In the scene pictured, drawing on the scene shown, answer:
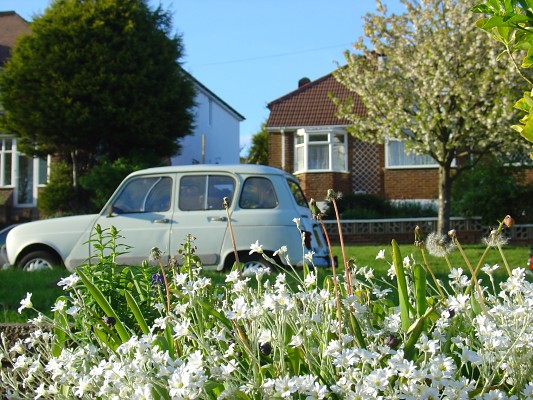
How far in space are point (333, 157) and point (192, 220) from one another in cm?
1669

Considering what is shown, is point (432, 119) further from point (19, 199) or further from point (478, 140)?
point (19, 199)

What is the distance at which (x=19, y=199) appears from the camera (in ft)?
86.3

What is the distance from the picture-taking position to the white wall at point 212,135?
109 feet

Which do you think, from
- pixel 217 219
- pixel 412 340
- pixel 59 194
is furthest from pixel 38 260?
pixel 59 194

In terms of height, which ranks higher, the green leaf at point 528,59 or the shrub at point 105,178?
the shrub at point 105,178

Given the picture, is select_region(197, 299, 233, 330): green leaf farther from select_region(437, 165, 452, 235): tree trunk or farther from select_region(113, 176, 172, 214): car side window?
select_region(437, 165, 452, 235): tree trunk

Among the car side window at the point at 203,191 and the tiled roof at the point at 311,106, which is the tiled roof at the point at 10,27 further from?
the car side window at the point at 203,191

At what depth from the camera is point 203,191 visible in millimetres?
10164

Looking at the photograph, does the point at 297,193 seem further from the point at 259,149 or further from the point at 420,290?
the point at 259,149

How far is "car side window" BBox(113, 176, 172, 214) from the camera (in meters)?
10.3

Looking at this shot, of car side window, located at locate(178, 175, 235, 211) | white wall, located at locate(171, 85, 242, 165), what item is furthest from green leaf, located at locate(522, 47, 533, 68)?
white wall, located at locate(171, 85, 242, 165)

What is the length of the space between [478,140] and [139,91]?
9.88 metres

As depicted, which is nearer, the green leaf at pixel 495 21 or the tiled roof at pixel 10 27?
the green leaf at pixel 495 21

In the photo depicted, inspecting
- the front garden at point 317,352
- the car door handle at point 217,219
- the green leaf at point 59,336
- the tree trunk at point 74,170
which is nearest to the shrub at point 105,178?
the tree trunk at point 74,170
